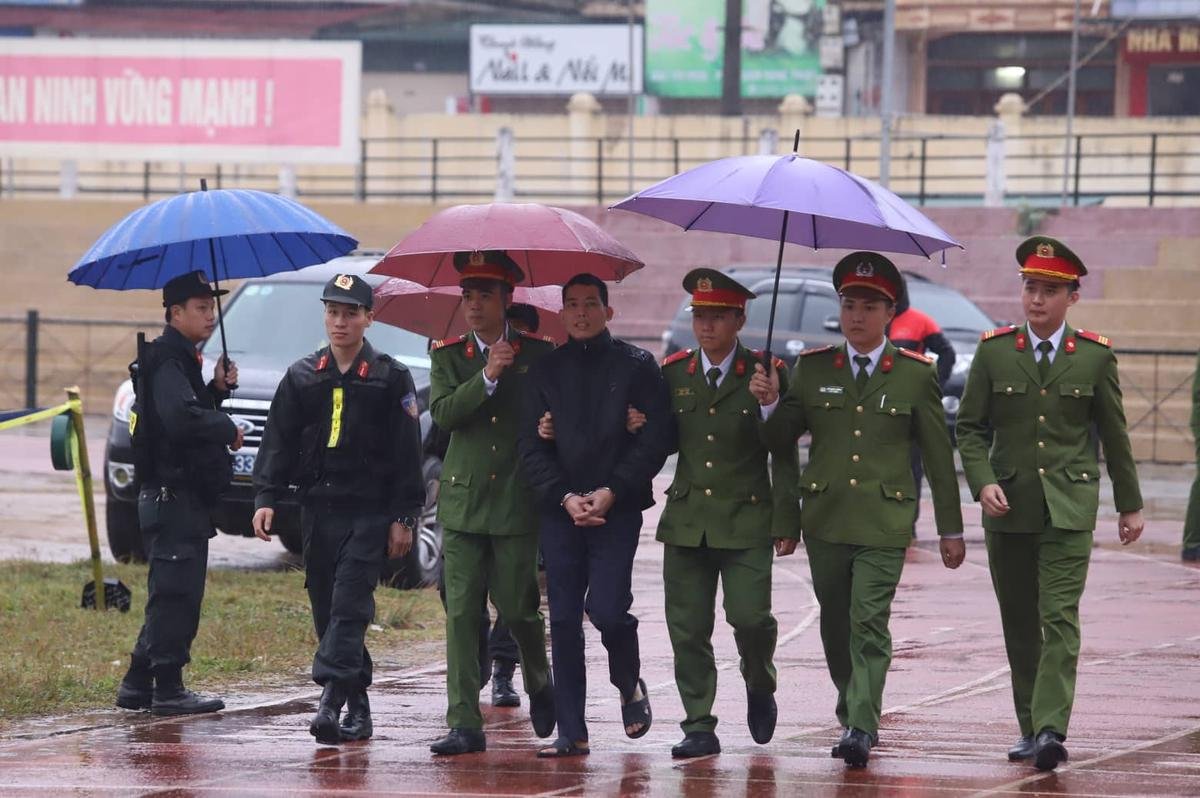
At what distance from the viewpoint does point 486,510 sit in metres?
7.96

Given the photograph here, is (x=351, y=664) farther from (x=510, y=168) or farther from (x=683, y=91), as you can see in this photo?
(x=683, y=91)

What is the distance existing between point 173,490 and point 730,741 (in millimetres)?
2539

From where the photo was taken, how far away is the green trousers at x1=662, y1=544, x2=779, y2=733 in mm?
7781

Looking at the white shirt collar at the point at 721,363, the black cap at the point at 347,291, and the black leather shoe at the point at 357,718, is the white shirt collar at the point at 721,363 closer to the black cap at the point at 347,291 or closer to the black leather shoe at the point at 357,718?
the black cap at the point at 347,291

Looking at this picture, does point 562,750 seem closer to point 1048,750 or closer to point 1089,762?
point 1048,750

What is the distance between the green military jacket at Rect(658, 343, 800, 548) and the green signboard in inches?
1722

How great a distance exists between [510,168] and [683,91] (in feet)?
67.3


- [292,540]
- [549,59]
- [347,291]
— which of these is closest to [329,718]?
[347,291]

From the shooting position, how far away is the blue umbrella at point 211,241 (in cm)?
868

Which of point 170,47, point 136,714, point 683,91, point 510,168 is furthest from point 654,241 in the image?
point 683,91

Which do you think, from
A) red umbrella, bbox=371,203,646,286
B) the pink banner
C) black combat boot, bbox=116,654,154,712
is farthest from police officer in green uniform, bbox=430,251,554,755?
the pink banner

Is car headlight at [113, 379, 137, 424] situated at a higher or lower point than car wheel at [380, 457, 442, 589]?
higher

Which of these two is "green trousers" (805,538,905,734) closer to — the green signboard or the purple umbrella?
the purple umbrella

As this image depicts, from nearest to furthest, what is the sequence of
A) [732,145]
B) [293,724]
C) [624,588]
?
[624,588] → [293,724] → [732,145]
